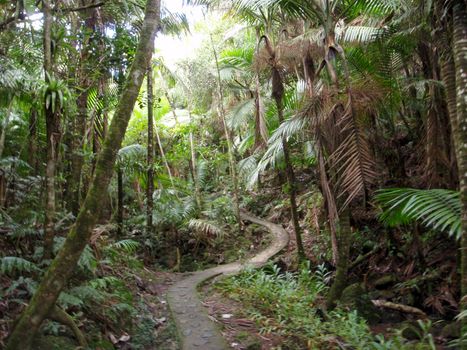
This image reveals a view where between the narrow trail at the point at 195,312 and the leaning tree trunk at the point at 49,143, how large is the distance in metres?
1.92

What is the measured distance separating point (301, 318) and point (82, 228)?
2766mm

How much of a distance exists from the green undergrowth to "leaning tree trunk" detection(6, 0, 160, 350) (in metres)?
2.46

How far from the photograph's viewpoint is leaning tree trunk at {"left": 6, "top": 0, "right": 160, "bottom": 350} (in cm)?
341

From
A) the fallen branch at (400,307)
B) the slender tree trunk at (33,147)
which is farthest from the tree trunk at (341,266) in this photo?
the slender tree trunk at (33,147)

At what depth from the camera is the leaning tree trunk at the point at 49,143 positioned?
4176 millimetres

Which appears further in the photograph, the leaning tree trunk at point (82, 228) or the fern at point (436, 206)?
the fern at point (436, 206)

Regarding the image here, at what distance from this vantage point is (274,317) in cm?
527

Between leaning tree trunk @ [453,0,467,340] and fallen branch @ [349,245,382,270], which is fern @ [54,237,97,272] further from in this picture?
fallen branch @ [349,245,382,270]

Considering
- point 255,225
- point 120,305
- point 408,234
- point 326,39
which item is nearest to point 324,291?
point 408,234

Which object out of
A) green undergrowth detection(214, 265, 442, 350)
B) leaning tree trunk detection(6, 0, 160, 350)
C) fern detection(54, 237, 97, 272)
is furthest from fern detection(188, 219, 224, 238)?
leaning tree trunk detection(6, 0, 160, 350)

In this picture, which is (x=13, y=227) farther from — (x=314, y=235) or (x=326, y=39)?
(x=314, y=235)

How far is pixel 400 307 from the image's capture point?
562 cm

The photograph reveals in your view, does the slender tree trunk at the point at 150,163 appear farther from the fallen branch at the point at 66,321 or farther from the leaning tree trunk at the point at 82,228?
the fallen branch at the point at 66,321

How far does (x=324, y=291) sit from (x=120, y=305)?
3564 millimetres
